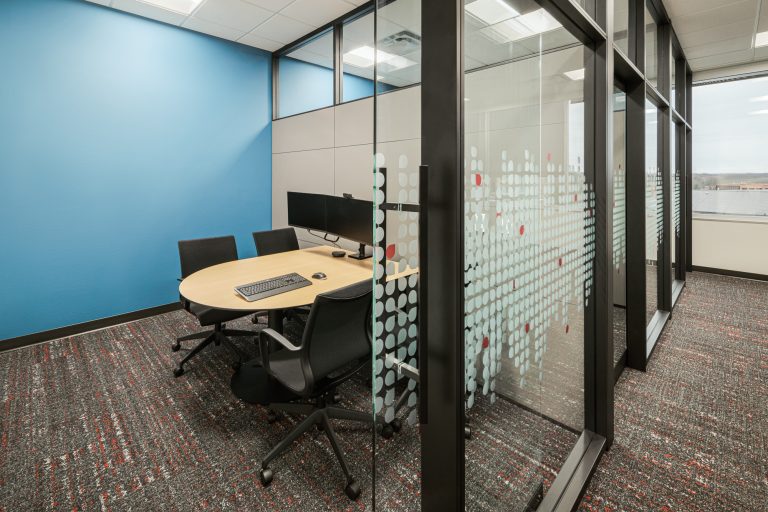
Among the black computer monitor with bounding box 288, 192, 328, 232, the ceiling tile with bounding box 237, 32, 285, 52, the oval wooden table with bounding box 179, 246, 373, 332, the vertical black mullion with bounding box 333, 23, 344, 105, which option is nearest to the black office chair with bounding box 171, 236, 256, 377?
the oval wooden table with bounding box 179, 246, 373, 332

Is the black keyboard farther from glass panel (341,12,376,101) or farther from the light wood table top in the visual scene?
glass panel (341,12,376,101)

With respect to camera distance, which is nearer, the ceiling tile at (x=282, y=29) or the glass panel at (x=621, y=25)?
the glass panel at (x=621, y=25)

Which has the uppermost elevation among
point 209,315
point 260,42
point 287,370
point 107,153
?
point 260,42

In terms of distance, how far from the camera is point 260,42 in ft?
13.2

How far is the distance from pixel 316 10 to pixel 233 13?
73 cm

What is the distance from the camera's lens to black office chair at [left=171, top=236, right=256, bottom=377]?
2.55 meters

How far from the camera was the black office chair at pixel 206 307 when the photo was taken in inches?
101

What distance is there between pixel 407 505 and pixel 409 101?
145 cm

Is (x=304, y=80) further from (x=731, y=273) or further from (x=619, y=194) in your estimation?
(x=731, y=273)

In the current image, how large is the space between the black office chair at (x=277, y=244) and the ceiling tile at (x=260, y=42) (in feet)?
6.82

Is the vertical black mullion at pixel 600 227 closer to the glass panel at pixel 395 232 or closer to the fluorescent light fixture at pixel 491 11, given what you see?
the fluorescent light fixture at pixel 491 11

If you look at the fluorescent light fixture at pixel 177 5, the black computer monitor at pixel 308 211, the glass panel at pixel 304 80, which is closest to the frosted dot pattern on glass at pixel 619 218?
the black computer monitor at pixel 308 211

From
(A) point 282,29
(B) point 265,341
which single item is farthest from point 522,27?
(A) point 282,29

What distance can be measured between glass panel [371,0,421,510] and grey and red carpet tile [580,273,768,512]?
1.16m
